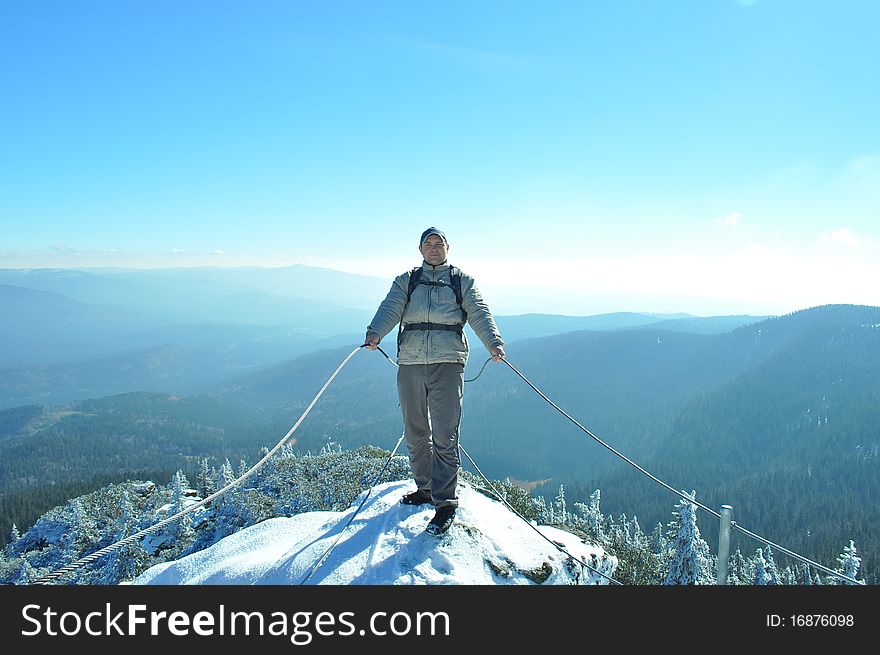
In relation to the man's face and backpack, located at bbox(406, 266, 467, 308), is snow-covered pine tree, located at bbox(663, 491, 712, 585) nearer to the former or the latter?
backpack, located at bbox(406, 266, 467, 308)

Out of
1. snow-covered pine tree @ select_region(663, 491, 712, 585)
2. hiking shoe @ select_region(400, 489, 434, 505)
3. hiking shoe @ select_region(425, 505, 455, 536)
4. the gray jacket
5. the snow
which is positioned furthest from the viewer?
snow-covered pine tree @ select_region(663, 491, 712, 585)

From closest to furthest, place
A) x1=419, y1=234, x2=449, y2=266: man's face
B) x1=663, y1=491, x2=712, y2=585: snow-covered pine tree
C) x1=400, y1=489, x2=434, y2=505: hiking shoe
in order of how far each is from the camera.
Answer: x1=419, y1=234, x2=449, y2=266: man's face
x1=400, y1=489, x2=434, y2=505: hiking shoe
x1=663, y1=491, x2=712, y2=585: snow-covered pine tree

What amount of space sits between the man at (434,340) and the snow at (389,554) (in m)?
0.64

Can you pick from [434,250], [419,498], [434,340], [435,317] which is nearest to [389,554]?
[419,498]

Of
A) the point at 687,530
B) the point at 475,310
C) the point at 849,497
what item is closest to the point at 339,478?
the point at 687,530

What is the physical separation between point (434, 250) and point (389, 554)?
16.6 feet

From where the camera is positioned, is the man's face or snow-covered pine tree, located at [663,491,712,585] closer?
the man's face

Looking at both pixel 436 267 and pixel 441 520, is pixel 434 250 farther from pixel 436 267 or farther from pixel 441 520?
pixel 441 520

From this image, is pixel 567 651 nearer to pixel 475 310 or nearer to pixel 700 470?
pixel 475 310

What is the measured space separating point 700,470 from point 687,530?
18117 cm

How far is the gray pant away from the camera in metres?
7.50

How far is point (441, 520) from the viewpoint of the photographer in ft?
25.4

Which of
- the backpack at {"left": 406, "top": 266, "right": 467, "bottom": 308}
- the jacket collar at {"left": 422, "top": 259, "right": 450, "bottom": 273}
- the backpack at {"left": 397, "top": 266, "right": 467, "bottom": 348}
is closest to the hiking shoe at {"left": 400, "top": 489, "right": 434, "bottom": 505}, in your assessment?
the backpack at {"left": 397, "top": 266, "right": 467, "bottom": 348}

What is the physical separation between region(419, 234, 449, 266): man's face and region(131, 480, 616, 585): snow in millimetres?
4771
